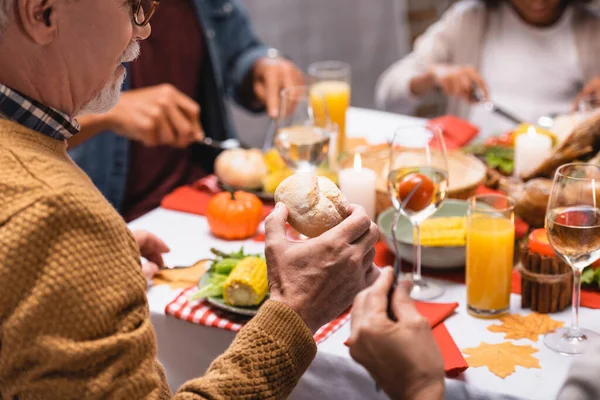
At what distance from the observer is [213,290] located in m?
1.41

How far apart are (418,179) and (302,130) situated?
49cm

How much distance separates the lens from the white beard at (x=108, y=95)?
1.04m

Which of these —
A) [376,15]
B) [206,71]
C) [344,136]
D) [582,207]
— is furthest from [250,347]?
[376,15]

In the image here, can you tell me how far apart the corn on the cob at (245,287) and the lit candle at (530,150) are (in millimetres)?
892

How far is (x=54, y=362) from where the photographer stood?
0.84m

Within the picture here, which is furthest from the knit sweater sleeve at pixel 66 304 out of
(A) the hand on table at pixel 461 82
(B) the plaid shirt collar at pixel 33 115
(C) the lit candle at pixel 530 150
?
(A) the hand on table at pixel 461 82

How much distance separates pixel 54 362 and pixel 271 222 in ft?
1.16

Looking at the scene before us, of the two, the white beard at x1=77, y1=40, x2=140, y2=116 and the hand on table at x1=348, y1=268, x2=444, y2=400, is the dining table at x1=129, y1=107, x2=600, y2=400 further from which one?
the white beard at x1=77, y1=40, x2=140, y2=116

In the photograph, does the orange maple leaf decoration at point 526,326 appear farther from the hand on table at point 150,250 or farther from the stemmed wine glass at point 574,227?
the hand on table at point 150,250

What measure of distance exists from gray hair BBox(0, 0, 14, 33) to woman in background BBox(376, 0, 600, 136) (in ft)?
7.49

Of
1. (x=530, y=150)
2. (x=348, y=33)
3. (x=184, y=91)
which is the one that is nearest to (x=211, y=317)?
(x=530, y=150)

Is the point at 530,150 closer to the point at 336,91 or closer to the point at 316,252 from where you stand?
the point at 336,91

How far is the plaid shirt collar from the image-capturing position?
93cm

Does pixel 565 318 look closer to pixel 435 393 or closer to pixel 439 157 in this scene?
pixel 439 157
